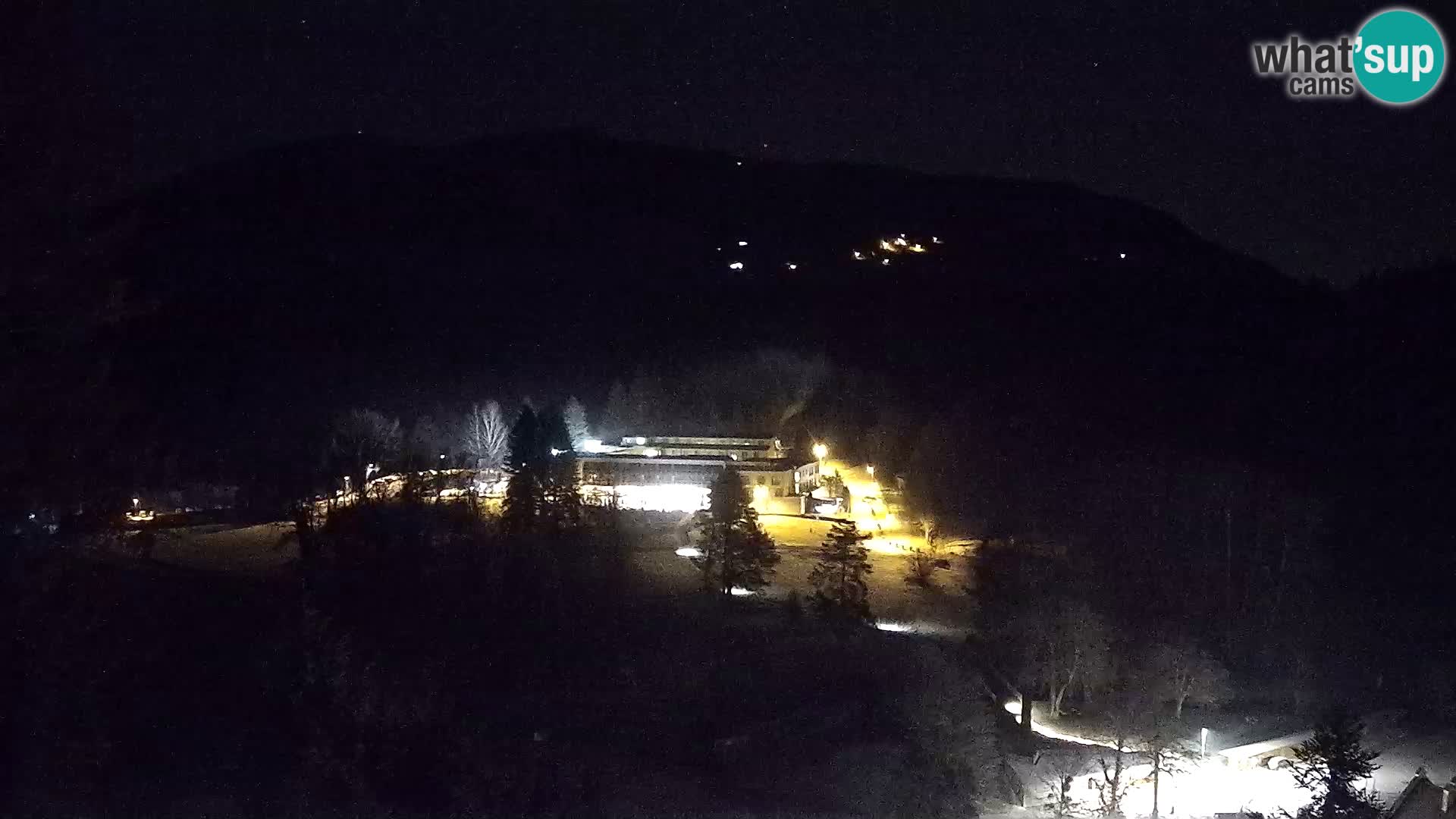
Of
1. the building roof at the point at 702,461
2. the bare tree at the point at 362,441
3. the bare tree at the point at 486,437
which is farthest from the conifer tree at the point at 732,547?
the bare tree at the point at 486,437

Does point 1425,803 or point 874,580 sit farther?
point 874,580

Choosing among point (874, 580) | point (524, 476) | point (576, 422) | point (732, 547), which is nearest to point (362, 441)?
point (524, 476)

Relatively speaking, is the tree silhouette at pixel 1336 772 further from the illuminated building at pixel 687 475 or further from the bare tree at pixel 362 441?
the bare tree at pixel 362 441

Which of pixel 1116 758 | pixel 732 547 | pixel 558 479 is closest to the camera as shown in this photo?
pixel 1116 758

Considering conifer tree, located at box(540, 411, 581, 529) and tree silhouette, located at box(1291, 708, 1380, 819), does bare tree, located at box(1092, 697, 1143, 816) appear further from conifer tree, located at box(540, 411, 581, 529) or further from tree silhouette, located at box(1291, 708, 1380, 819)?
conifer tree, located at box(540, 411, 581, 529)

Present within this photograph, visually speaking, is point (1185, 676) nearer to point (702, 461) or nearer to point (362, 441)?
point (702, 461)

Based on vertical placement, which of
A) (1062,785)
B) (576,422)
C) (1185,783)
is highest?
(576,422)
